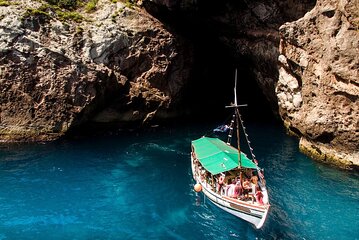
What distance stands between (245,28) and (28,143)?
2991 cm

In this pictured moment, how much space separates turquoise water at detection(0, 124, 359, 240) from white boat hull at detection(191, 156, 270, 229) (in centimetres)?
68

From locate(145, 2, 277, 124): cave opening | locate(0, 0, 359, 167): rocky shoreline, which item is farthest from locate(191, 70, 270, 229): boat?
locate(145, 2, 277, 124): cave opening

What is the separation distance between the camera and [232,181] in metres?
28.8

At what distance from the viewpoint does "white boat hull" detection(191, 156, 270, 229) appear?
24.0m

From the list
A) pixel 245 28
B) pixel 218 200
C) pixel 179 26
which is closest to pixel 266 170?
pixel 218 200

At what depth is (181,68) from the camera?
51312 millimetres

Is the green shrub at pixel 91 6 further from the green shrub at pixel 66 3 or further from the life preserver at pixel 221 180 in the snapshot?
the life preserver at pixel 221 180

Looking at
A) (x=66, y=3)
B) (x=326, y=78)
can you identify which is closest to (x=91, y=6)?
(x=66, y=3)

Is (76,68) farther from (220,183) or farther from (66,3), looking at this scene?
(220,183)

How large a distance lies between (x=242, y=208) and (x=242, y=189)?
2.02m

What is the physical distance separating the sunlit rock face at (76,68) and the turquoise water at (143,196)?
3.67 m

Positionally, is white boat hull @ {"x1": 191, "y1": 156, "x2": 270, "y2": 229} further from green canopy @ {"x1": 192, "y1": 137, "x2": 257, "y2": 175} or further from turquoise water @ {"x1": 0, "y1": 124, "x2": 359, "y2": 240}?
green canopy @ {"x1": 192, "y1": 137, "x2": 257, "y2": 175}

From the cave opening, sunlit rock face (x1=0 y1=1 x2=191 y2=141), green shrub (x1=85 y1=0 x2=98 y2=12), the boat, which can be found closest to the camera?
the boat

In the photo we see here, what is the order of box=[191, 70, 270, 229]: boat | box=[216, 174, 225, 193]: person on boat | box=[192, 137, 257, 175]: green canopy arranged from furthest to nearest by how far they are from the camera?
box=[192, 137, 257, 175]: green canopy, box=[216, 174, 225, 193]: person on boat, box=[191, 70, 270, 229]: boat
